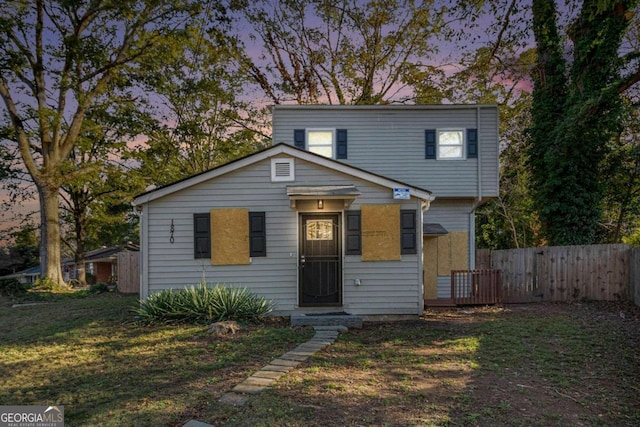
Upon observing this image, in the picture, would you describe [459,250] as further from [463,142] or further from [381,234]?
[381,234]

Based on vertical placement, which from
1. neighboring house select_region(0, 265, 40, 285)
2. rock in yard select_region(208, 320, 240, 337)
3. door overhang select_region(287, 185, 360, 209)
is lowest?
neighboring house select_region(0, 265, 40, 285)

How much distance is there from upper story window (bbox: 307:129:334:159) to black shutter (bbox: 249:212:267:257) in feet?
15.3

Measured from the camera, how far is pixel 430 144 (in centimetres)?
1343

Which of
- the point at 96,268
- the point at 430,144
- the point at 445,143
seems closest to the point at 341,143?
the point at 430,144

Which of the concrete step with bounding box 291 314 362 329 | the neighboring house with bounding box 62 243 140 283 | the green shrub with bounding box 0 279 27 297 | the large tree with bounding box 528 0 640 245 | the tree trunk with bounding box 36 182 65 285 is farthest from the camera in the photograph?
the neighboring house with bounding box 62 243 140 283

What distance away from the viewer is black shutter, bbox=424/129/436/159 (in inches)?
528

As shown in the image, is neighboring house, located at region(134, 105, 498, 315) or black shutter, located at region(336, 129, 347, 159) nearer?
neighboring house, located at region(134, 105, 498, 315)

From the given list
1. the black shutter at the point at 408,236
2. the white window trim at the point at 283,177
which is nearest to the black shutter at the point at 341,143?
A: the white window trim at the point at 283,177

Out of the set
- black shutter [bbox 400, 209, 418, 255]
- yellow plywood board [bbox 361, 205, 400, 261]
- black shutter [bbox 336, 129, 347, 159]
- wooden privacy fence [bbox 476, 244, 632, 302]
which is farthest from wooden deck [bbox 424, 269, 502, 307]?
black shutter [bbox 336, 129, 347, 159]

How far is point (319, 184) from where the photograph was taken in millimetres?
9328

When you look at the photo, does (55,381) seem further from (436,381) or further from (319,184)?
(319,184)

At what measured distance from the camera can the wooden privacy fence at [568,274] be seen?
34.4ft

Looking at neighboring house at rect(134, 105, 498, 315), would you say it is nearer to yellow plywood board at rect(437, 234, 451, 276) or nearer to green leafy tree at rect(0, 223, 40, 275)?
yellow plywood board at rect(437, 234, 451, 276)

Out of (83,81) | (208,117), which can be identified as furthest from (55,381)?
(208,117)
